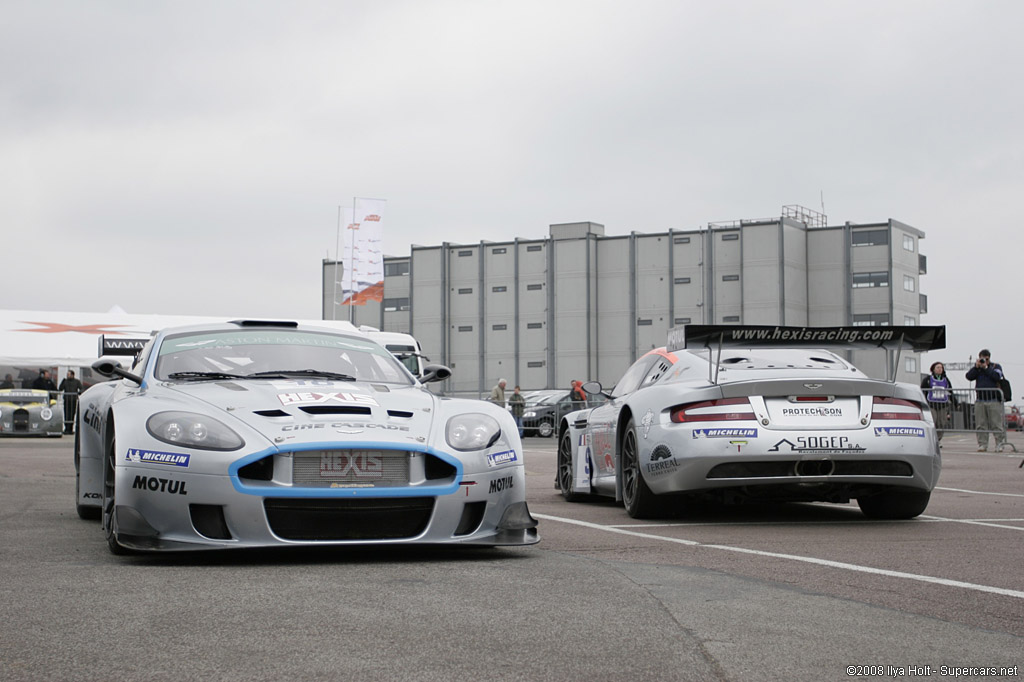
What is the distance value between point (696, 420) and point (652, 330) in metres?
50.7

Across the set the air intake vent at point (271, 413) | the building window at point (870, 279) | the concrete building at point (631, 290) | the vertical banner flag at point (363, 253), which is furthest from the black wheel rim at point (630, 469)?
the building window at point (870, 279)

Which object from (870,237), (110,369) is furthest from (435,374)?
(870,237)

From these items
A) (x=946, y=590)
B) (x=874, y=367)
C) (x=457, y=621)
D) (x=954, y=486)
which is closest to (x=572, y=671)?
(x=457, y=621)

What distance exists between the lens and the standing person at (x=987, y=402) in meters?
22.4

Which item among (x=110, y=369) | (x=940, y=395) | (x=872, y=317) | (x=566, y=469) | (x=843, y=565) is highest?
(x=872, y=317)

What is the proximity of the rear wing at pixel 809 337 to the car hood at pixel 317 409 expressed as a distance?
2175mm

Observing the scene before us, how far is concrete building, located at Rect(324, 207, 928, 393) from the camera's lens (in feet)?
185

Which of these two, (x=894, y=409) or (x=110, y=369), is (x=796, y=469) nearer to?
(x=894, y=409)

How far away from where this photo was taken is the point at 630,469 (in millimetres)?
8766

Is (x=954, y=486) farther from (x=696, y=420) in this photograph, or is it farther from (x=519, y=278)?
(x=519, y=278)

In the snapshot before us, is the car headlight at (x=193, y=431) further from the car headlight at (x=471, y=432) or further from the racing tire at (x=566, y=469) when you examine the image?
the racing tire at (x=566, y=469)

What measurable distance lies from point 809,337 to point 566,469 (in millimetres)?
3401

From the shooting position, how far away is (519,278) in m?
60.8

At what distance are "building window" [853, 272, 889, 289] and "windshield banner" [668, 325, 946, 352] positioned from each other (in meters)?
50.0
